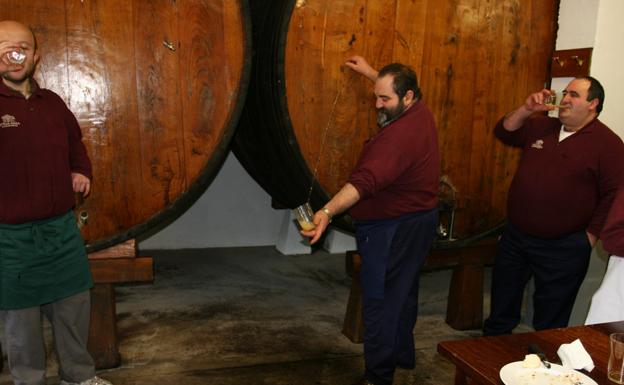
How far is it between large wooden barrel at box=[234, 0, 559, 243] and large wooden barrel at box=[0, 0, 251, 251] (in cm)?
24

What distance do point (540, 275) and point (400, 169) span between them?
1.07 meters

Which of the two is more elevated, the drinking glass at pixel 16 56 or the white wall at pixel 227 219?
the drinking glass at pixel 16 56

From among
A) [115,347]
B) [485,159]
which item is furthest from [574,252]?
[115,347]

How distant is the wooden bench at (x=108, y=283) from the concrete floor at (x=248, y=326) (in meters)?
0.12

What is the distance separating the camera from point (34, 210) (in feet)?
7.09

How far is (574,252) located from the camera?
280 centimetres

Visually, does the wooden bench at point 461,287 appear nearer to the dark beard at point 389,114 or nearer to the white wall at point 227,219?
the dark beard at point 389,114

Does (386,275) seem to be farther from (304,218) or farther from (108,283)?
(108,283)

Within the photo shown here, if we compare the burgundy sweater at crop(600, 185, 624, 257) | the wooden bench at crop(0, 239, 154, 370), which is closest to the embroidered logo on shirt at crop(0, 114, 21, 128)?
the wooden bench at crop(0, 239, 154, 370)

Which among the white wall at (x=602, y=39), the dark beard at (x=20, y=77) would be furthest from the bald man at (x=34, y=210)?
the white wall at (x=602, y=39)

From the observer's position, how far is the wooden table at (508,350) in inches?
55.9

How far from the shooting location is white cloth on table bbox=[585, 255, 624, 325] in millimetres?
2016

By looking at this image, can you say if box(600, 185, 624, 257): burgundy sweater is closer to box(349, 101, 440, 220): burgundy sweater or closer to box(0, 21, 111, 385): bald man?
box(349, 101, 440, 220): burgundy sweater

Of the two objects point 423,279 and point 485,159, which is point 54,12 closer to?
point 485,159
